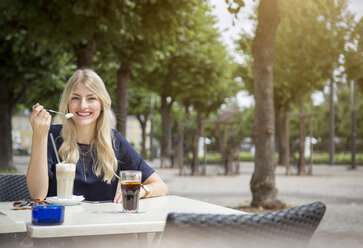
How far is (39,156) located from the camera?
2885 mm

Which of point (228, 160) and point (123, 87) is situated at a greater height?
point (123, 87)

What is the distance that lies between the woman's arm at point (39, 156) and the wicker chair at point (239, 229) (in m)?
1.43

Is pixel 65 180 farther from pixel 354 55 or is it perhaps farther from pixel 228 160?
pixel 354 55

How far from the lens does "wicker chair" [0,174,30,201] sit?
3451 mm

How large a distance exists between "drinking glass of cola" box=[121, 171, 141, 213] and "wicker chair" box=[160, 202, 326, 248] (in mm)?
1050

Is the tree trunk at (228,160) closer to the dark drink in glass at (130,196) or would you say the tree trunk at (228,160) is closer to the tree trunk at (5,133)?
the tree trunk at (5,133)

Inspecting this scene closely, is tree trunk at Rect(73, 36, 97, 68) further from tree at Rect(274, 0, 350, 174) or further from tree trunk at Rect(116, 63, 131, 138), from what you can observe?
tree at Rect(274, 0, 350, 174)

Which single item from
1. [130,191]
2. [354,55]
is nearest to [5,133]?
[354,55]

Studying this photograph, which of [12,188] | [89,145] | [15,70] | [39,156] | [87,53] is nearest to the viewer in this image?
[39,156]

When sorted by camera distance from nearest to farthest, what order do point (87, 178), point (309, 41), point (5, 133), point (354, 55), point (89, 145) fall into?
point (87, 178) < point (89, 145) < point (5, 133) < point (354, 55) < point (309, 41)

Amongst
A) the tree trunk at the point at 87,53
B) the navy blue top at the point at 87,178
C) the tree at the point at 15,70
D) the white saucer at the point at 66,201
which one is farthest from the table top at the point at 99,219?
the tree at the point at 15,70

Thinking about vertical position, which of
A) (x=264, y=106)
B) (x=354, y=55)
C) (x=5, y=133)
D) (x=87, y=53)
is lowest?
(x=5, y=133)

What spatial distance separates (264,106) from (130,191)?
6.82 m

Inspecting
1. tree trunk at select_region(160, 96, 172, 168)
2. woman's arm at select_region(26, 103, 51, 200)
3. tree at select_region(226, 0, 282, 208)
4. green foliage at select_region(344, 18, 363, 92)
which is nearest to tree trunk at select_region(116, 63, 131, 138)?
tree at select_region(226, 0, 282, 208)
